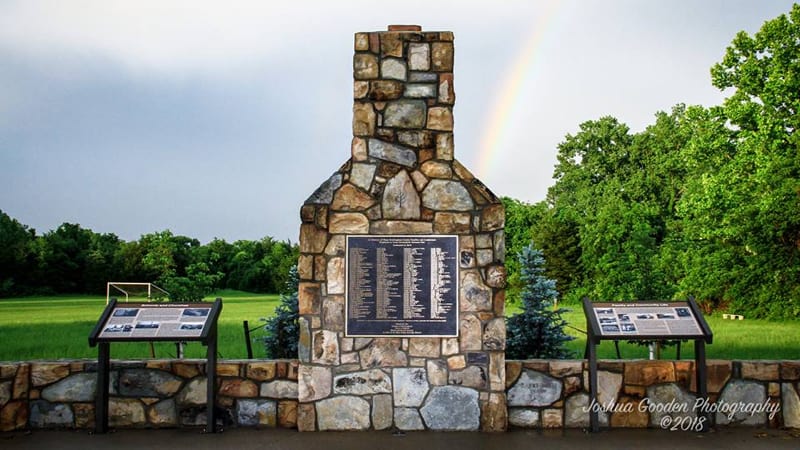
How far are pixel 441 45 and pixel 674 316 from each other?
374 cm

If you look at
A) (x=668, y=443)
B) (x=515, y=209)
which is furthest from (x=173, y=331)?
(x=515, y=209)

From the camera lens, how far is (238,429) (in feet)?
23.0

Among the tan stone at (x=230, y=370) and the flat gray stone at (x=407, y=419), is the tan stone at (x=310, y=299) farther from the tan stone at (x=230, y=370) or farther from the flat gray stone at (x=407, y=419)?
the flat gray stone at (x=407, y=419)

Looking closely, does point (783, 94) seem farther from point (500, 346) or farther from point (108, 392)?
point (108, 392)

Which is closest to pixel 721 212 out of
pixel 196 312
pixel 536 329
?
pixel 536 329

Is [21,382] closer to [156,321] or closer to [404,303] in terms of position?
[156,321]

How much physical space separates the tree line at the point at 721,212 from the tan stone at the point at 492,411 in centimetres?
574

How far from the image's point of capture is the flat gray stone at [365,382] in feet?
22.5

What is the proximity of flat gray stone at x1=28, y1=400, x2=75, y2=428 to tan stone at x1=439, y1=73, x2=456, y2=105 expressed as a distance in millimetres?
5117

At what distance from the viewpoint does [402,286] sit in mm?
6836

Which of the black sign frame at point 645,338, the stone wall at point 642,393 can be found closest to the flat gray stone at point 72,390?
the stone wall at point 642,393

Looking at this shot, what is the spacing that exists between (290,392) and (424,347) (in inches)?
59.1

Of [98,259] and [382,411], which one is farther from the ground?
[98,259]

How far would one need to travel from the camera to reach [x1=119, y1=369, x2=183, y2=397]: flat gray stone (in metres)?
7.09
